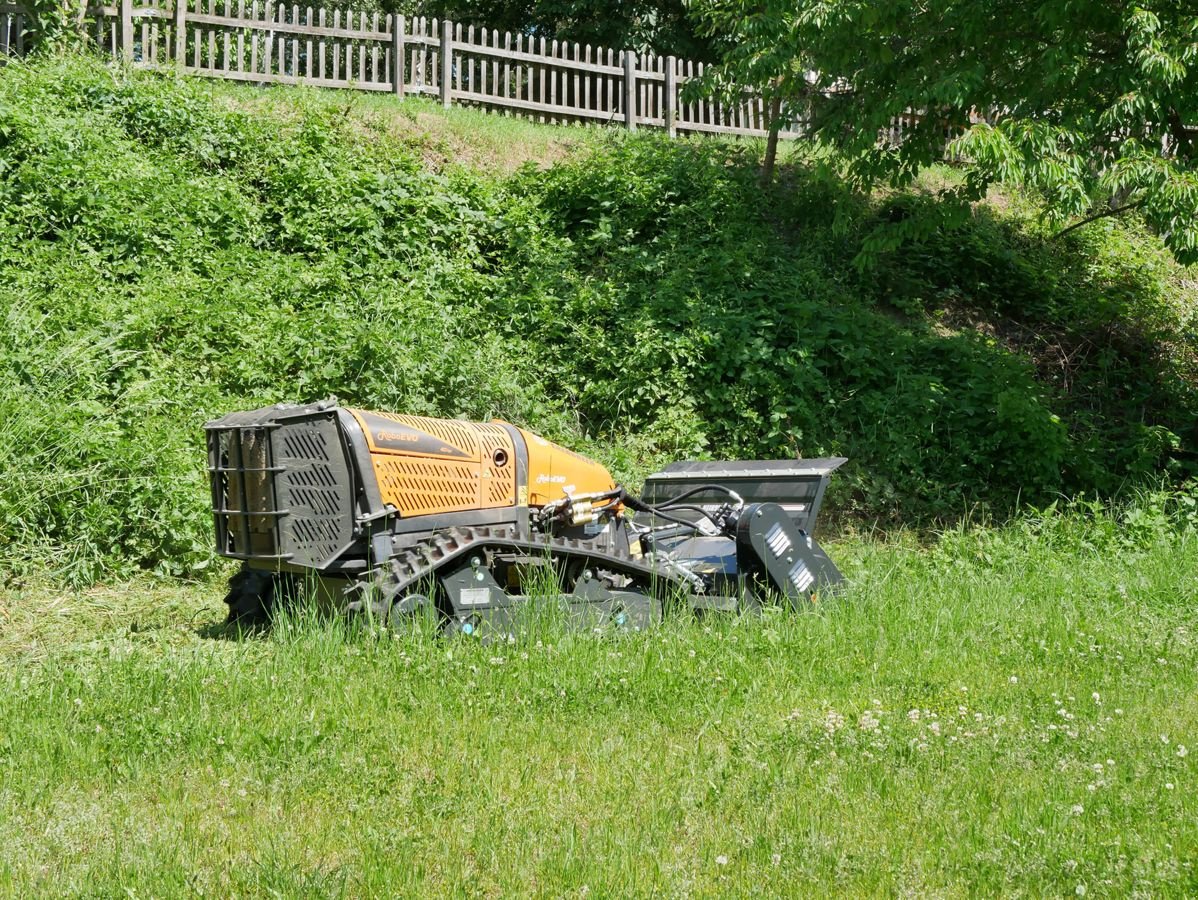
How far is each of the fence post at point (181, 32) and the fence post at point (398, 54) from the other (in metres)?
2.66

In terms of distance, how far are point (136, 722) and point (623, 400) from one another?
6.83 m

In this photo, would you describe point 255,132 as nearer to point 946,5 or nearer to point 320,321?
point 320,321

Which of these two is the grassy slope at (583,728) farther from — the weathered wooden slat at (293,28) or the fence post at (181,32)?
the weathered wooden slat at (293,28)

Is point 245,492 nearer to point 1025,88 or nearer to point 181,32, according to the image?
point 1025,88

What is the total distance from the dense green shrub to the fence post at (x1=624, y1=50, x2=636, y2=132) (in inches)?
112

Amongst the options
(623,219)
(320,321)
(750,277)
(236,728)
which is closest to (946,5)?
(750,277)

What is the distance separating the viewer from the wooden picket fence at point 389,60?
558 inches

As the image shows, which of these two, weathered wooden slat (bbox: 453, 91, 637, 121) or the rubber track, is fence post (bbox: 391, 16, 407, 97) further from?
the rubber track

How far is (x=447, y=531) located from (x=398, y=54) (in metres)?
11.6

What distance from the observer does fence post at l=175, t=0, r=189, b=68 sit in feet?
46.7

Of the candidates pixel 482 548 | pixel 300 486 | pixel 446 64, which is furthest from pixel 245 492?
pixel 446 64

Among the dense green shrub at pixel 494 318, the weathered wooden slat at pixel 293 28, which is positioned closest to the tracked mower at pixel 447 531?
the dense green shrub at pixel 494 318

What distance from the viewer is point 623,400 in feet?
35.1

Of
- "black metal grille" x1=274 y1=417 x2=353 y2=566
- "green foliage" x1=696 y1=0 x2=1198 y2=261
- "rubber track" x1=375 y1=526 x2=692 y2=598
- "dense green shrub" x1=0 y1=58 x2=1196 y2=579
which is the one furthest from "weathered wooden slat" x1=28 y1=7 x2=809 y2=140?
"rubber track" x1=375 y1=526 x2=692 y2=598
